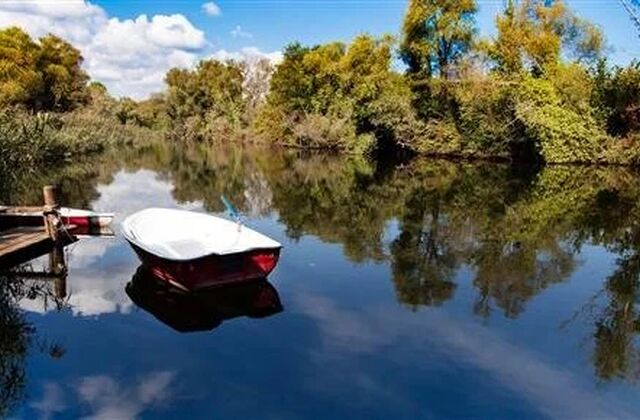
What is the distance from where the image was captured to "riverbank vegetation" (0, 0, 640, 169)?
32844 millimetres

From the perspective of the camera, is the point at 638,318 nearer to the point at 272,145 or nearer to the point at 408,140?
the point at 408,140

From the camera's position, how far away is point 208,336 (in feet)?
26.9

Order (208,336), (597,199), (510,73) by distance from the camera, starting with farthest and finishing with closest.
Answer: (510,73) → (597,199) → (208,336)

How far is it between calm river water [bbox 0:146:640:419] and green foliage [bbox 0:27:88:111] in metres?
35.3

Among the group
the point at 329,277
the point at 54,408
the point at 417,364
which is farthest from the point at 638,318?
the point at 54,408

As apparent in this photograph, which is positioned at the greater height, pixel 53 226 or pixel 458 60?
pixel 458 60

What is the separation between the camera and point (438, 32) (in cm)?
3947

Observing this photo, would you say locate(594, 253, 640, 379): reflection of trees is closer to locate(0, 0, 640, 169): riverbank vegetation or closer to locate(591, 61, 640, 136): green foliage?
locate(0, 0, 640, 169): riverbank vegetation

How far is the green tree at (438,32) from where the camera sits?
3906 cm

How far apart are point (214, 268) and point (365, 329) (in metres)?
2.48

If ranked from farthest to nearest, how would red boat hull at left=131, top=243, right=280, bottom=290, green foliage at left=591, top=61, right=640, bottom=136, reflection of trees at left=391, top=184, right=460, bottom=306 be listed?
green foliage at left=591, top=61, right=640, bottom=136
reflection of trees at left=391, top=184, right=460, bottom=306
red boat hull at left=131, top=243, right=280, bottom=290

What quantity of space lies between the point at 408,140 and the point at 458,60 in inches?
230

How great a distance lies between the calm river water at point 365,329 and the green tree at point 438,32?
2428cm

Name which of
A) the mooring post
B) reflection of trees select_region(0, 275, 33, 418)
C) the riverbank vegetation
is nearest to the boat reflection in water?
reflection of trees select_region(0, 275, 33, 418)
